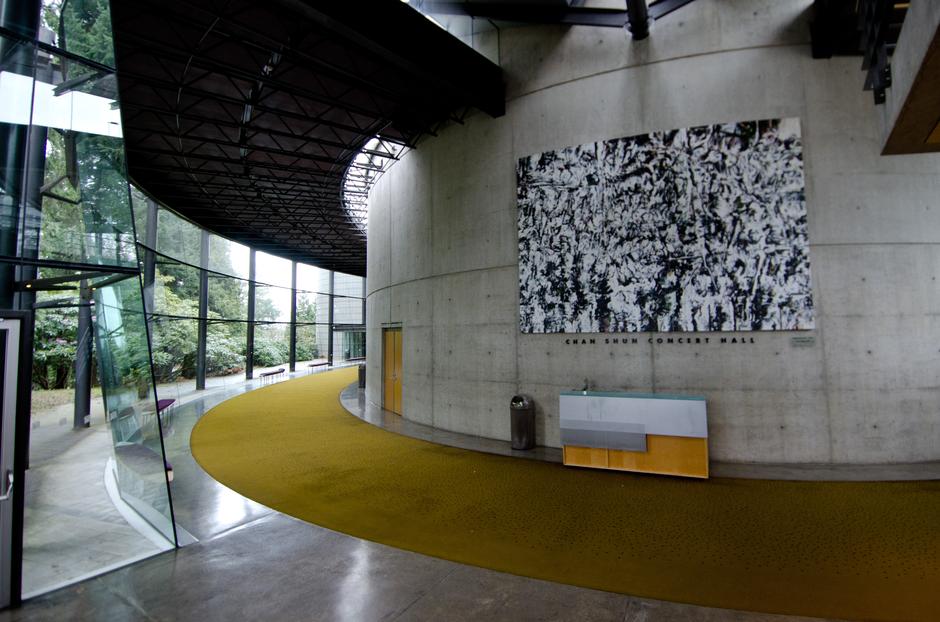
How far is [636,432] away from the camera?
20.7 ft

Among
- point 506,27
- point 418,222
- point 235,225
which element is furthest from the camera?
point 235,225

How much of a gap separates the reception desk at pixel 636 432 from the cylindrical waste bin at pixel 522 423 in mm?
924

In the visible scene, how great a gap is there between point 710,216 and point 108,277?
7.92 meters

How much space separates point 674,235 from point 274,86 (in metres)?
8.17

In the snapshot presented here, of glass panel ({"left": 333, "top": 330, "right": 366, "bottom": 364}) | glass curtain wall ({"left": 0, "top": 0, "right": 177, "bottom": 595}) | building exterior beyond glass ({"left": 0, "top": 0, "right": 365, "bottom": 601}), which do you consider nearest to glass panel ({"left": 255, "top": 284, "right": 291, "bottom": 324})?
glass panel ({"left": 333, "top": 330, "right": 366, "bottom": 364})

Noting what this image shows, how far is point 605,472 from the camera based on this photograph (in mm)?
6488

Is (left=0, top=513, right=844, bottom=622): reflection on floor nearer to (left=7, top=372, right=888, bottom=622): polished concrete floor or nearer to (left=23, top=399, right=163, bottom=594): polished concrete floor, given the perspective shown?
(left=7, top=372, right=888, bottom=622): polished concrete floor

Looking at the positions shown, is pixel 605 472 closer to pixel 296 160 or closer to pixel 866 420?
pixel 866 420

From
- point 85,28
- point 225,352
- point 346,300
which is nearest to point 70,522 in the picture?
point 85,28

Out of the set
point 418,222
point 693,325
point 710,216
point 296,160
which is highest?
point 296,160

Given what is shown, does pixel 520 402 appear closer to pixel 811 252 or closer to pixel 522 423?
pixel 522 423

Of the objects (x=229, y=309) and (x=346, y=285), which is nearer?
(x=229, y=309)

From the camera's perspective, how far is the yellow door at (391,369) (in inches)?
443

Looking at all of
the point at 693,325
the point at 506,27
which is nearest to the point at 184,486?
the point at 693,325
